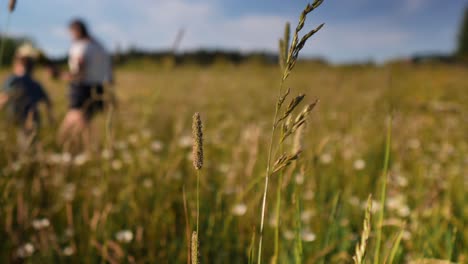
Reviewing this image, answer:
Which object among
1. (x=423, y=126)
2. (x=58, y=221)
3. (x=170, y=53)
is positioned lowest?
(x=58, y=221)

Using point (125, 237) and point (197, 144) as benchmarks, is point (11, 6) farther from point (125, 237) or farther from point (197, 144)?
point (125, 237)

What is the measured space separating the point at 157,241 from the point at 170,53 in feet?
2.97

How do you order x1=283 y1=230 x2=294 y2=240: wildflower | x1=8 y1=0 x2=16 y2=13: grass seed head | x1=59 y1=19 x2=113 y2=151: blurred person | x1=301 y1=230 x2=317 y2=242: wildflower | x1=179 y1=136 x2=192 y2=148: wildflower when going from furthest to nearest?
x1=59 y1=19 x2=113 y2=151: blurred person < x1=179 y1=136 x2=192 y2=148: wildflower < x1=283 y1=230 x2=294 y2=240: wildflower < x1=301 y1=230 x2=317 y2=242: wildflower < x1=8 y1=0 x2=16 y2=13: grass seed head

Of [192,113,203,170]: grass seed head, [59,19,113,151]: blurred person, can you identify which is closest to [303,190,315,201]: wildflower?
[192,113,203,170]: grass seed head

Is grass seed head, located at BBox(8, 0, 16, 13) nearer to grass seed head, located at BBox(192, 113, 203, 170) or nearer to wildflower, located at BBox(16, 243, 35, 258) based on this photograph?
grass seed head, located at BBox(192, 113, 203, 170)

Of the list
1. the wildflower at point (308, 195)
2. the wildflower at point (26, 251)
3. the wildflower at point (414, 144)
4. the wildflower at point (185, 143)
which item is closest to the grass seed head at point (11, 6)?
the wildflower at point (26, 251)

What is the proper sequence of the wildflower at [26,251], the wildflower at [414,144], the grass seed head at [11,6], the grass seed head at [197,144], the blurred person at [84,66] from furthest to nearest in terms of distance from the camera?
1. the blurred person at [84,66]
2. the wildflower at [414,144]
3. the wildflower at [26,251]
4. the grass seed head at [11,6]
5. the grass seed head at [197,144]

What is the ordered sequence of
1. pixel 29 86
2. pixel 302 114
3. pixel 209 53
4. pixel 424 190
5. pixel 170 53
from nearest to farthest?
1. pixel 302 114
2. pixel 170 53
3. pixel 424 190
4. pixel 29 86
5. pixel 209 53

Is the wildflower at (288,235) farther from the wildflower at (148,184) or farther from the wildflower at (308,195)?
the wildflower at (148,184)

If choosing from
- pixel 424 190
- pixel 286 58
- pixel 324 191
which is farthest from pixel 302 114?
pixel 424 190

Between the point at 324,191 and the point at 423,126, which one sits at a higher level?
the point at 423,126

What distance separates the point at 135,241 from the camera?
1723mm

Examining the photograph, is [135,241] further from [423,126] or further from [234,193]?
[423,126]

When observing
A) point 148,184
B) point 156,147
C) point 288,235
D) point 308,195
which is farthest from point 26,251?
point 156,147
